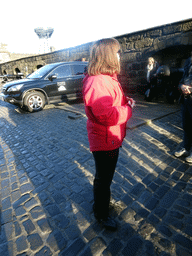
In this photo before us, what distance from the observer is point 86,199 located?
87.6 inches

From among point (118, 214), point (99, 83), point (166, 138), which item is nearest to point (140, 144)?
point (166, 138)

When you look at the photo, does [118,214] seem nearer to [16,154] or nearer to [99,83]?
[99,83]

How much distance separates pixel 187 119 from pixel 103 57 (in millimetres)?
2352

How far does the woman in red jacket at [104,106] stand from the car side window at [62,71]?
6192mm

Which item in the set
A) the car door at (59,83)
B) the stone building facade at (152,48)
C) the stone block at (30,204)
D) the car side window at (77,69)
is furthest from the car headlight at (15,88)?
the stone block at (30,204)

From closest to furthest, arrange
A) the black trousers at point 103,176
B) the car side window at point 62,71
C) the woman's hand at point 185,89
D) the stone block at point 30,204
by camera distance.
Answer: the black trousers at point 103,176, the stone block at point 30,204, the woman's hand at point 185,89, the car side window at point 62,71

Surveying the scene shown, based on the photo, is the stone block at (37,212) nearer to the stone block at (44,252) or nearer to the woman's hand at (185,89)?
the stone block at (44,252)

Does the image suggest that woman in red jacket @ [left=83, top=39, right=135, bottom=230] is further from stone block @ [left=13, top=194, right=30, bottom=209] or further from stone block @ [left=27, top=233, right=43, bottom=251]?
stone block @ [left=13, top=194, right=30, bottom=209]

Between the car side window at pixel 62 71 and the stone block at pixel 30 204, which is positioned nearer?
the stone block at pixel 30 204

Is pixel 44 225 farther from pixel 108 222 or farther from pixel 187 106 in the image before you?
pixel 187 106

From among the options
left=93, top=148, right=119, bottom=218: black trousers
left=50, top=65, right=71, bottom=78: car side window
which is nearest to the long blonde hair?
left=93, top=148, right=119, bottom=218: black trousers

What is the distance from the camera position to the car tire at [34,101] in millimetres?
6412

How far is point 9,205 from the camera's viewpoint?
2.21 metres

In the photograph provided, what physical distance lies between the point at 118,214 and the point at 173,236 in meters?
0.63
